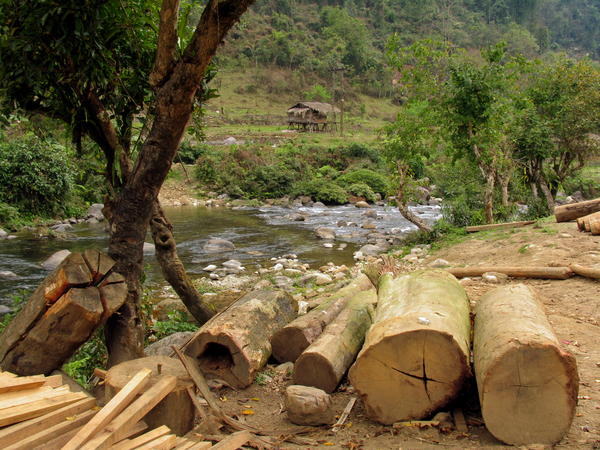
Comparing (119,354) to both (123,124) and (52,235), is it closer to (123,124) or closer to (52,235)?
(123,124)

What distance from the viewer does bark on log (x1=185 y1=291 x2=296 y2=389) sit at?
412 centimetres

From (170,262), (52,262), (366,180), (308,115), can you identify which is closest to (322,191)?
(366,180)

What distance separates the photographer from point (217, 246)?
43.1 ft

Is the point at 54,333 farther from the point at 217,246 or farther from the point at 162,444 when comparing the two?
the point at 217,246

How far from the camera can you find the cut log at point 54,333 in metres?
3.15

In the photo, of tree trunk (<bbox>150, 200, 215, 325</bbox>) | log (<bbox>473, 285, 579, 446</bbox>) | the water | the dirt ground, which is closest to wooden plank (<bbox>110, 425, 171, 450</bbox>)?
the dirt ground

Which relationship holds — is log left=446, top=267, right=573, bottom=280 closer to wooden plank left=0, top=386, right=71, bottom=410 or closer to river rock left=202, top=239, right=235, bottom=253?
wooden plank left=0, top=386, right=71, bottom=410

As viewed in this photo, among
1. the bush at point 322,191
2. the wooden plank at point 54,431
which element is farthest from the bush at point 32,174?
the wooden plank at point 54,431

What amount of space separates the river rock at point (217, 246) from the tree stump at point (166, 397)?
31.4 ft

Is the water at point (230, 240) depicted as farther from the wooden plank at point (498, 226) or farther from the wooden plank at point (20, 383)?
the wooden plank at point (20, 383)

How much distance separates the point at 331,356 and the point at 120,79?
3.36 m

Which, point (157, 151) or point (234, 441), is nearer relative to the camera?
Answer: point (234, 441)

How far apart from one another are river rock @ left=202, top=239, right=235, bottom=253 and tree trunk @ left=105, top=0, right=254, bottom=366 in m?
8.69

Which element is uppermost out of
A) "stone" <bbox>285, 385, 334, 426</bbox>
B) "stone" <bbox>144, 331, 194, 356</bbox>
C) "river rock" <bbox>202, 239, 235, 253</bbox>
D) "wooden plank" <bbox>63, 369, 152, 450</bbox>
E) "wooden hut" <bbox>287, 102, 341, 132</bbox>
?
"wooden hut" <bbox>287, 102, 341, 132</bbox>
